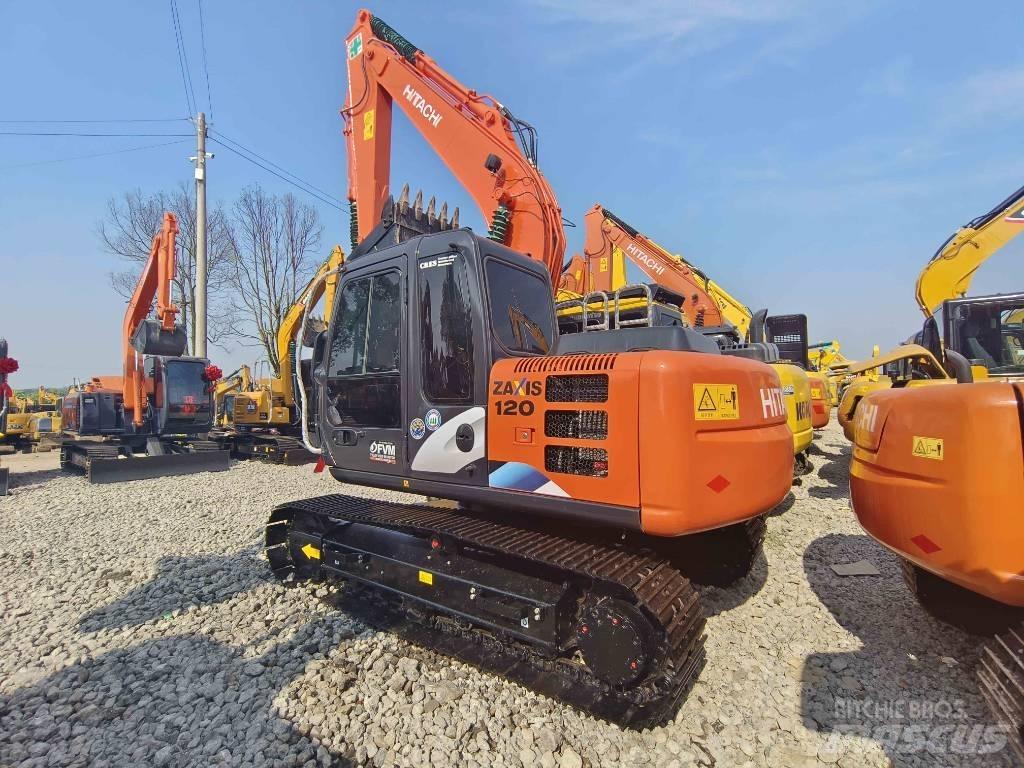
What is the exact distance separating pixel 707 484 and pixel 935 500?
98 cm

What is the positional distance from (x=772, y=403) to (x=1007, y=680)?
153 centimetres

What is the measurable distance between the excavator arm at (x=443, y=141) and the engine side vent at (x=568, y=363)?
123 inches

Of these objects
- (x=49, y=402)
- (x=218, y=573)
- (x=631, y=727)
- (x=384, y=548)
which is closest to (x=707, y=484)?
(x=631, y=727)

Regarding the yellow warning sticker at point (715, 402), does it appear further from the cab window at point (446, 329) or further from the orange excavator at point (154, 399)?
the orange excavator at point (154, 399)

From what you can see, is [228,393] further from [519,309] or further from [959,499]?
[959,499]

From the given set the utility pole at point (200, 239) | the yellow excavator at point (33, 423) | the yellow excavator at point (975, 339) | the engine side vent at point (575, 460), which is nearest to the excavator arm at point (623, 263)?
the yellow excavator at point (975, 339)

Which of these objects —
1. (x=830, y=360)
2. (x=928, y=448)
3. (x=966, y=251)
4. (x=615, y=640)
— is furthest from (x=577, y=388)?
(x=830, y=360)

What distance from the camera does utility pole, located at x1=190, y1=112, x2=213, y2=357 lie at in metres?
14.8

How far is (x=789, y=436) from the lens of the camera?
3131 millimetres

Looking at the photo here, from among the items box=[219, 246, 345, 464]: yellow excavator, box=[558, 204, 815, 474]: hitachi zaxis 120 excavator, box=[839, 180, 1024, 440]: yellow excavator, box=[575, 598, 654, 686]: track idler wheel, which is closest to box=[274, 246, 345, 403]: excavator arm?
box=[219, 246, 345, 464]: yellow excavator

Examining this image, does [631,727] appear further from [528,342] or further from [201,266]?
[201,266]

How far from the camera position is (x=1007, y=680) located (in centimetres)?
218

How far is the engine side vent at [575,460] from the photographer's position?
2.57 m

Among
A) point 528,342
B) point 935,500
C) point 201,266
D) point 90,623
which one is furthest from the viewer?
point 201,266
